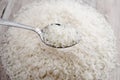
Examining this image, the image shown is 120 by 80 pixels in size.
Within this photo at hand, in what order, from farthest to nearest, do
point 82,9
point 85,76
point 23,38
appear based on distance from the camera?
1. point 82,9
2. point 23,38
3. point 85,76

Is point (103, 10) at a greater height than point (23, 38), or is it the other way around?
point (103, 10)

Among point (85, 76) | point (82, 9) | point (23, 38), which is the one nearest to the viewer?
point (85, 76)

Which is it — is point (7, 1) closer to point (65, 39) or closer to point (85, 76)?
point (65, 39)

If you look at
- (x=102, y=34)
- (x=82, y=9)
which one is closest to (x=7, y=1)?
(x=82, y=9)
